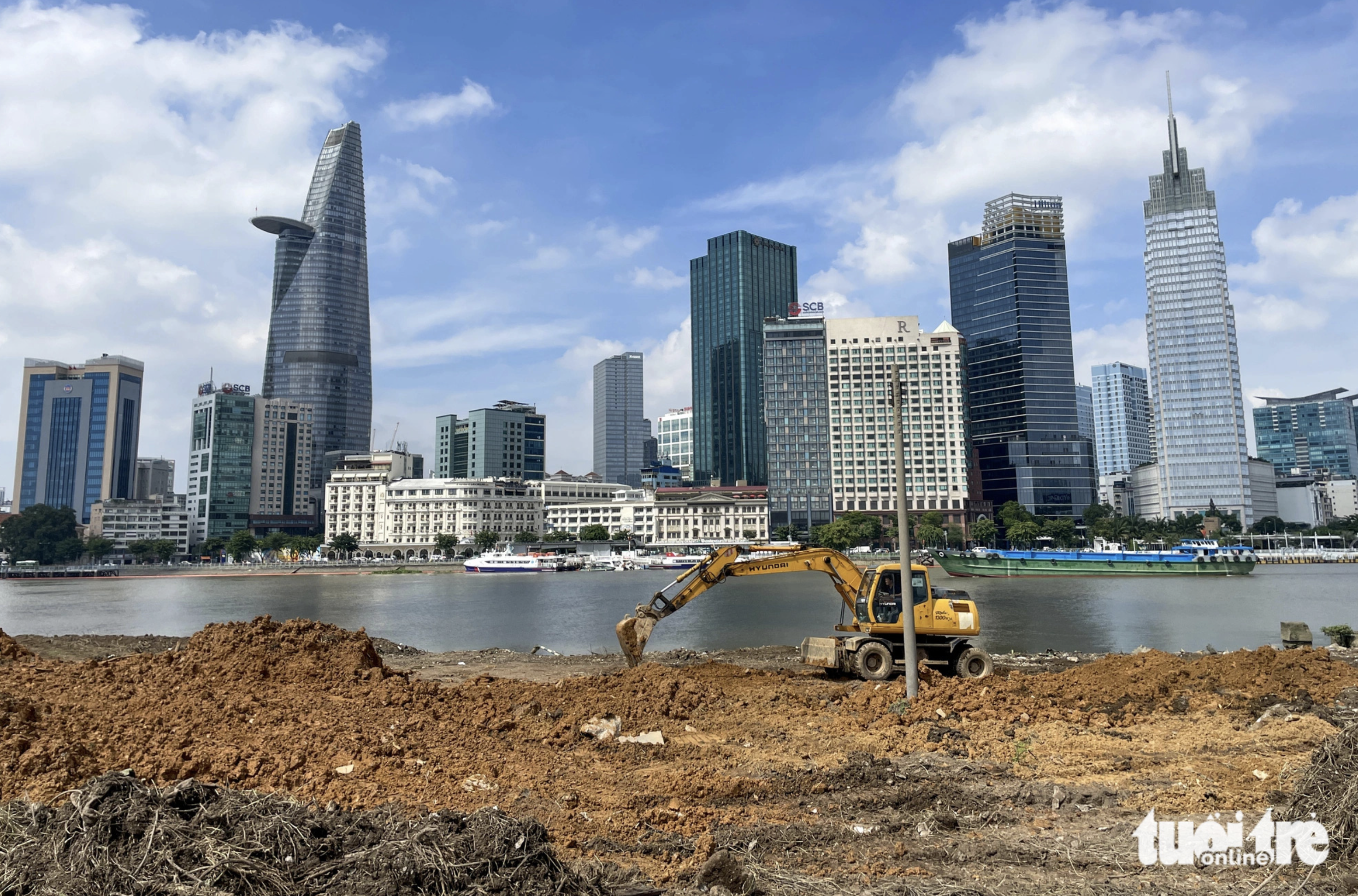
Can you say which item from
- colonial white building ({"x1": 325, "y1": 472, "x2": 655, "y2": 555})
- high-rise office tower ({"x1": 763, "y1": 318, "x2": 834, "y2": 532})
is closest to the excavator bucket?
colonial white building ({"x1": 325, "y1": 472, "x2": 655, "y2": 555})

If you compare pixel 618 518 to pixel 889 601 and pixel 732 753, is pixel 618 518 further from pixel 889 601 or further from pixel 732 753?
pixel 732 753

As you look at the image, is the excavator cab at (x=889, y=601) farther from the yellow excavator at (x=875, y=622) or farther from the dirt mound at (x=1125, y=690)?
the dirt mound at (x=1125, y=690)

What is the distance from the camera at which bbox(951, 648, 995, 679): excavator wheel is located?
20219 millimetres

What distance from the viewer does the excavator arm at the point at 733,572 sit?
20.3 m

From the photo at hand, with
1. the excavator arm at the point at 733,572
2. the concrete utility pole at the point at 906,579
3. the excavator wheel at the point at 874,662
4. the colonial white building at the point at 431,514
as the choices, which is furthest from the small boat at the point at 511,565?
the concrete utility pole at the point at 906,579

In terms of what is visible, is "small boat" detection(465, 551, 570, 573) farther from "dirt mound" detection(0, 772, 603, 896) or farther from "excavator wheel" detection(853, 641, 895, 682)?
"dirt mound" detection(0, 772, 603, 896)

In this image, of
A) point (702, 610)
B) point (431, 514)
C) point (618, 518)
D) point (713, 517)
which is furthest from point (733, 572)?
point (431, 514)

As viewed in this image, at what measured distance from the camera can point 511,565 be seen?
136 metres

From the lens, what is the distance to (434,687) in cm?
1598

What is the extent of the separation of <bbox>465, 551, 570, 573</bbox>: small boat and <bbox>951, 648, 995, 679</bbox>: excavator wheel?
12075 centimetres

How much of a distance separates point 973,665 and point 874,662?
2.57m

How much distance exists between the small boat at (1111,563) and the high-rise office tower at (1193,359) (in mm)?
88562

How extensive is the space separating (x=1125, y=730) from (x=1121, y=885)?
7675 mm

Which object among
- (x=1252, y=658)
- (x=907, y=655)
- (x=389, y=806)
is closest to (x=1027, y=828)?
(x=907, y=655)
